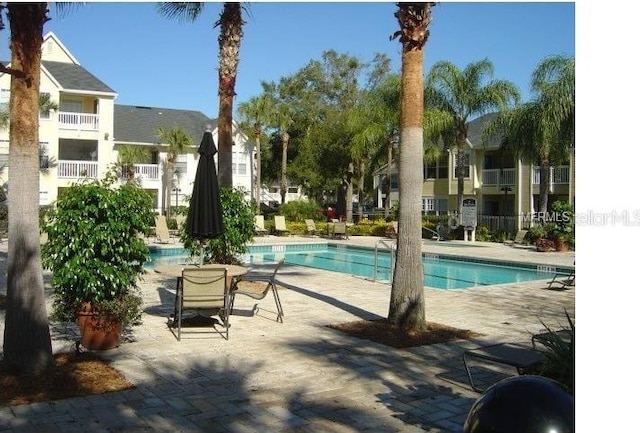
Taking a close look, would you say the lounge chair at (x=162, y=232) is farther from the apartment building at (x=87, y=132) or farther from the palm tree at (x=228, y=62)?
the palm tree at (x=228, y=62)

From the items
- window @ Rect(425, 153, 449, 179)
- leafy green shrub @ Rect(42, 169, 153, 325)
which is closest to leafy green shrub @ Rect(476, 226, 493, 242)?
window @ Rect(425, 153, 449, 179)

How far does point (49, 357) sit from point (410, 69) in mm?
5499

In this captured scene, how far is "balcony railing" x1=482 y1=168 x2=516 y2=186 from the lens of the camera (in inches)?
1476

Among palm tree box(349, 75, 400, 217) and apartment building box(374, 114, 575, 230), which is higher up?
palm tree box(349, 75, 400, 217)

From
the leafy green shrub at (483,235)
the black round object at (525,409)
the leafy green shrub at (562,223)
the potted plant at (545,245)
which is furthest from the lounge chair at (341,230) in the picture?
the black round object at (525,409)

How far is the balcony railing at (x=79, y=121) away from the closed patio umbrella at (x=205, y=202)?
2981 cm

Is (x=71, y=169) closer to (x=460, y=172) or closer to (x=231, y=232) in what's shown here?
(x=460, y=172)

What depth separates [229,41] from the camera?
14.2 m

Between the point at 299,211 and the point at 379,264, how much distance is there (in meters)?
16.7

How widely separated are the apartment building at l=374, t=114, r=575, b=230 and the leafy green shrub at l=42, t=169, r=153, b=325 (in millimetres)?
27462

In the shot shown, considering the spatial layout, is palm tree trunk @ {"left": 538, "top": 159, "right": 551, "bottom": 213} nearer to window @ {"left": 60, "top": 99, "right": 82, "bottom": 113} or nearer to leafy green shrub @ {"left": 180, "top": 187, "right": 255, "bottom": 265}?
leafy green shrub @ {"left": 180, "top": 187, "right": 255, "bottom": 265}

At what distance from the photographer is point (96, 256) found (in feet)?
22.9
